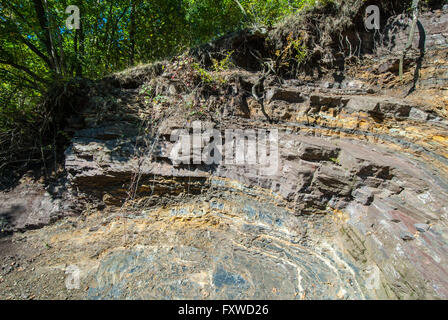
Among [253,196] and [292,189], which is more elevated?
[292,189]

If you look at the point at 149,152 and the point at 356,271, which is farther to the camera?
the point at 149,152

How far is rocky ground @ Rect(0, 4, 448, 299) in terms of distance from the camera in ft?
6.86

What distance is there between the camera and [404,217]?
204 cm

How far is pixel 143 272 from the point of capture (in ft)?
7.59

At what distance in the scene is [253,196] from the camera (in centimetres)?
290

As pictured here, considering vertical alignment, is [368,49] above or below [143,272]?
above

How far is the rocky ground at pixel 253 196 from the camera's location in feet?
6.86

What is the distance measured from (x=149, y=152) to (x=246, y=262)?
227 centimetres

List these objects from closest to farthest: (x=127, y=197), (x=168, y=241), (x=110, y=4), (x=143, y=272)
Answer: (x=143, y=272)
(x=168, y=241)
(x=127, y=197)
(x=110, y=4)

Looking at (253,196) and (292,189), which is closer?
(292,189)
